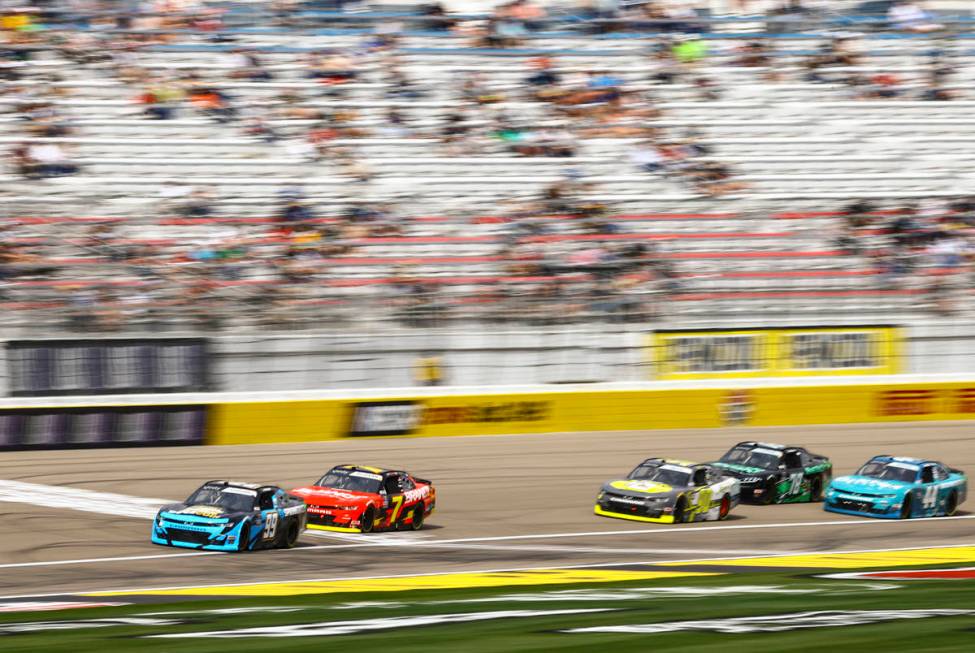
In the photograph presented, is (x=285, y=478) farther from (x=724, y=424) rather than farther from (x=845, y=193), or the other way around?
(x=845, y=193)

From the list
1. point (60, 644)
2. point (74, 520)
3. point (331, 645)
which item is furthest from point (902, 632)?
point (74, 520)

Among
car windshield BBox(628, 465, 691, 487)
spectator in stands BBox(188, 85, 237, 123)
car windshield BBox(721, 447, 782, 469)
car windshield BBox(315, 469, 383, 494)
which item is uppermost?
spectator in stands BBox(188, 85, 237, 123)

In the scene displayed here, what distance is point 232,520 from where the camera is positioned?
15.0 metres

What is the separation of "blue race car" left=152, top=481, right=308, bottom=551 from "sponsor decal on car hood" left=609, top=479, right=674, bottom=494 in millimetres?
4522

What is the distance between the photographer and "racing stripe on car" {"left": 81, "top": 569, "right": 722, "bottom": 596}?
12711 millimetres

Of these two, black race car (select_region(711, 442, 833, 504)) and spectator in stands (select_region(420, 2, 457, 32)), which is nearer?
black race car (select_region(711, 442, 833, 504))

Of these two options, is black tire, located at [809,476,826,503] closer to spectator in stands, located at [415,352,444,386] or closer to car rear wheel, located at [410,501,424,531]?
car rear wheel, located at [410,501,424,531]

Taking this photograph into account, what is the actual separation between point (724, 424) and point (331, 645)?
1659 centimetres

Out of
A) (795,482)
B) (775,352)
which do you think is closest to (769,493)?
(795,482)

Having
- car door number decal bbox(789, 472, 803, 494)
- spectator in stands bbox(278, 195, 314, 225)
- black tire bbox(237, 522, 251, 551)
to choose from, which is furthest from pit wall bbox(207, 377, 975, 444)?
black tire bbox(237, 522, 251, 551)

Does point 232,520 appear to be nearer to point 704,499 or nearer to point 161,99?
point 704,499

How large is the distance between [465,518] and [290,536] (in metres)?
3.04

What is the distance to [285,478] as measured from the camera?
19.8 metres

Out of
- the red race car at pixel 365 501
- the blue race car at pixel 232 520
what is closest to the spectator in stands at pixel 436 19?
the red race car at pixel 365 501
